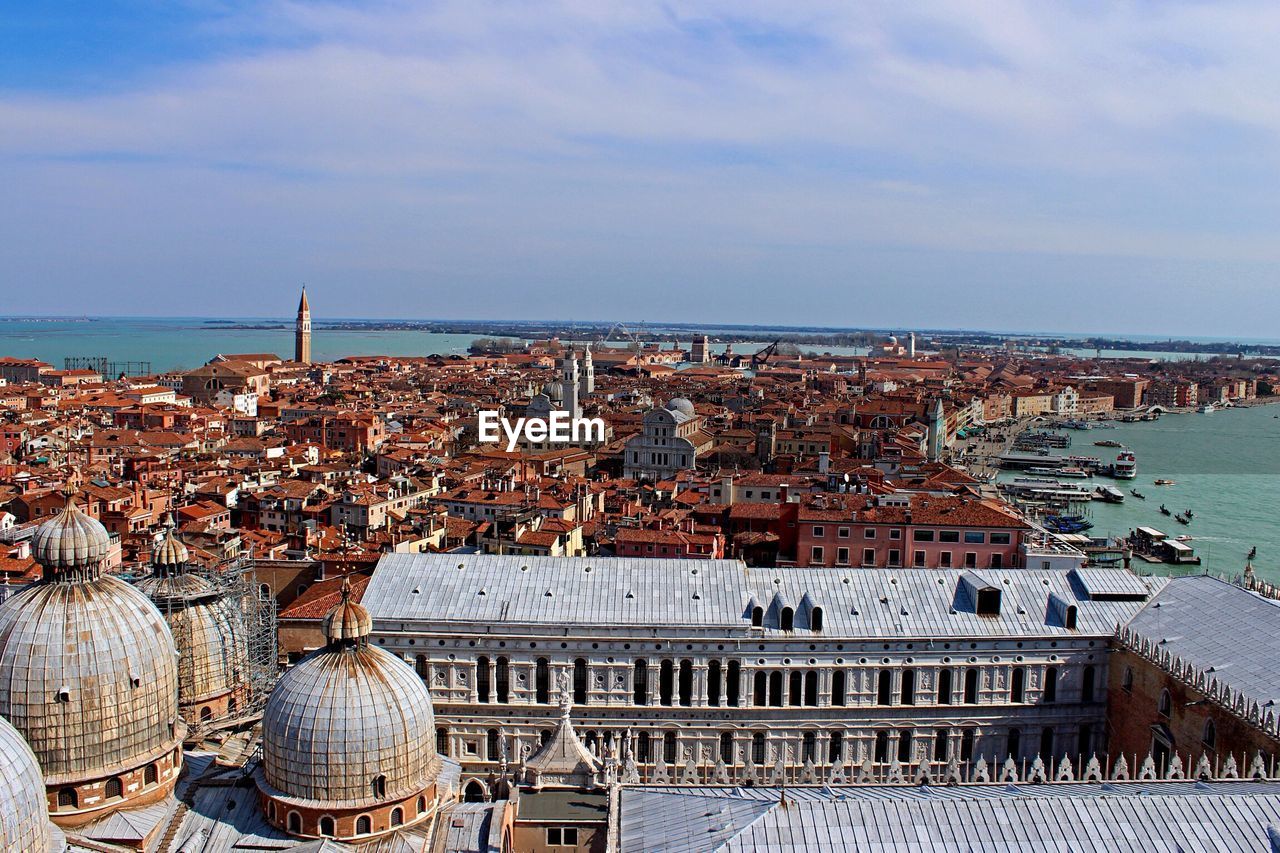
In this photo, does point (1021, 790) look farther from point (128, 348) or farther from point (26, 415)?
point (128, 348)

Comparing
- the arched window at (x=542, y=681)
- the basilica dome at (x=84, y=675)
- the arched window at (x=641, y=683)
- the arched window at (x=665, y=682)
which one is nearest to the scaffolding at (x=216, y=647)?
the basilica dome at (x=84, y=675)

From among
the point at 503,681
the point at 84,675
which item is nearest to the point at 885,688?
the point at 503,681

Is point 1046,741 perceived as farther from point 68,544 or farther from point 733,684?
point 68,544

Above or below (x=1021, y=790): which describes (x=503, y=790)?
below

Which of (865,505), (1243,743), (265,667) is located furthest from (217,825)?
(865,505)

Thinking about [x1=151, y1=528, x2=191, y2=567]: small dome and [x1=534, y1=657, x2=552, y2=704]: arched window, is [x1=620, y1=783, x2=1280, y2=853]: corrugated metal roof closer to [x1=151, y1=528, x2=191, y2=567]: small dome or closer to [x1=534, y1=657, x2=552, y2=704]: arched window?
[x1=534, y1=657, x2=552, y2=704]: arched window

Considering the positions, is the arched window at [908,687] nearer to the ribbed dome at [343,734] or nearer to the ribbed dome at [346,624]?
the ribbed dome at [343,734]
